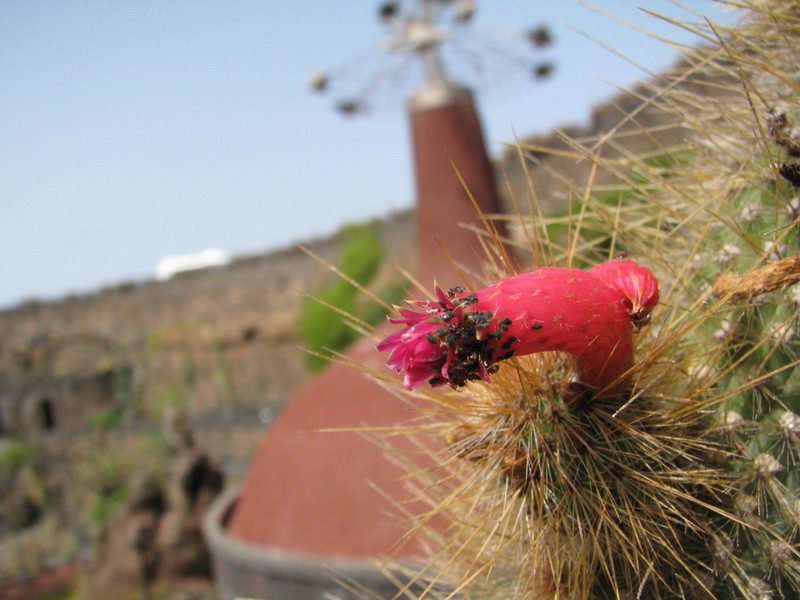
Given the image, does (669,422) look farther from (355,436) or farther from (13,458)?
(13,458)

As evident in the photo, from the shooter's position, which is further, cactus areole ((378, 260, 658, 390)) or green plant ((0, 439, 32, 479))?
green plant ((0, 439, 32, 479))

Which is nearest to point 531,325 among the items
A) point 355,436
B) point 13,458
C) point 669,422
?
point 669,422

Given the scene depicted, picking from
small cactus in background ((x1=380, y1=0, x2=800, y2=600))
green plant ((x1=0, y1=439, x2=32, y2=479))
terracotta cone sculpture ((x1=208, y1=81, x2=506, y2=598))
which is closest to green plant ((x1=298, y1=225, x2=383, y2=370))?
green plant ((x1=0, y1=439, x2=32, y2=479))

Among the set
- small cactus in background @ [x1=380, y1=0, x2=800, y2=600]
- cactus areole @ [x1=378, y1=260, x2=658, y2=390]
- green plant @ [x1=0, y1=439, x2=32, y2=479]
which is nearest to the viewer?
cactus areole @ [x1=378, y1=260, x2=658, y2=390]

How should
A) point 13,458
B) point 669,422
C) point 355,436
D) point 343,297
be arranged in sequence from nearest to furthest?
1. point 669,422
2. point 355,436
3. point 343,297
4. point 13,458

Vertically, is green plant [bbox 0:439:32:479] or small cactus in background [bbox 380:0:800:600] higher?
small cactus in background [bbox 380:0:800:600]

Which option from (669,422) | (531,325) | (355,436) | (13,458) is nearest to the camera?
(531,325)

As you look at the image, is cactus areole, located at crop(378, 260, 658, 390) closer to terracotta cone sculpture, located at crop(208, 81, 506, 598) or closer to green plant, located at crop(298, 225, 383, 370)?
terracotta cone sculpture, located at crop(208, 81, 506, 598)

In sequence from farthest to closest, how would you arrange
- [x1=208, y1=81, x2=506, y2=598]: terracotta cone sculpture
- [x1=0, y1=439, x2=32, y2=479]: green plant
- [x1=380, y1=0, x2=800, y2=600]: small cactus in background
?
1. [x1=0, y1=439, x2=32, y2=479]: green plant
2. [x1=208, y1=81, x2=506, y2=598]: terracotta cone sculpture
3. [x1=380, y1=0, x2=800, y2=600]: small cactus in background

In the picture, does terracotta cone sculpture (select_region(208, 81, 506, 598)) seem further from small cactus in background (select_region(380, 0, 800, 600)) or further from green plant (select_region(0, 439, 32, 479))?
green plant (select_region(0, 439, 32, 479))

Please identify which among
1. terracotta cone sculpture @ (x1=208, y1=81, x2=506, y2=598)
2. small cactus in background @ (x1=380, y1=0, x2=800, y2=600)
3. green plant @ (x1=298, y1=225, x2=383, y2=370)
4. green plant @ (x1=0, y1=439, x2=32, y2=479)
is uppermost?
small cactus in background @ (x1=380, y1=0, x2=800, y2=600)
